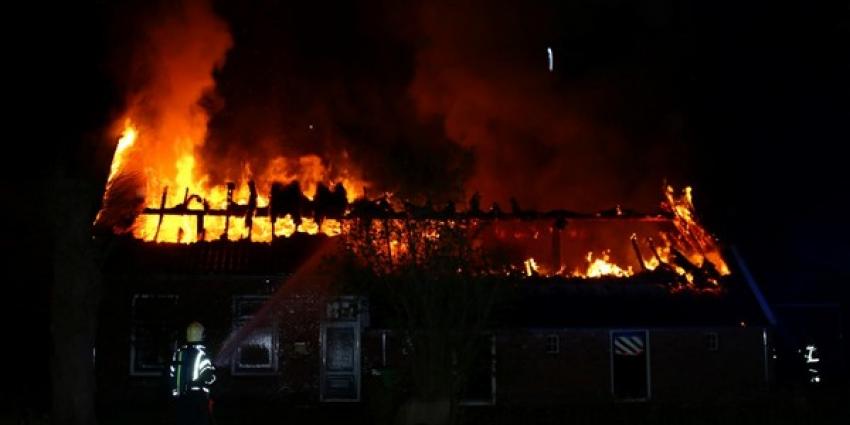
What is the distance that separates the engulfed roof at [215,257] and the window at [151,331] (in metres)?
0.76

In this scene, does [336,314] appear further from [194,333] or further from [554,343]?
[194,333]

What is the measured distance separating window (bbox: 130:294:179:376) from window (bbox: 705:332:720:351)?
508 inches

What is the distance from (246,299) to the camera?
73.4ft

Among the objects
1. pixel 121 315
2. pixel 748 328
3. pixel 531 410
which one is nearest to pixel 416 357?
pixel 531 410

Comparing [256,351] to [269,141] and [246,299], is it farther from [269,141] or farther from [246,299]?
[269,141]

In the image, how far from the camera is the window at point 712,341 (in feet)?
75.5

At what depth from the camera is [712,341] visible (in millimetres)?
23062

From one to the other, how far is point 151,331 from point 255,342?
2437 mm

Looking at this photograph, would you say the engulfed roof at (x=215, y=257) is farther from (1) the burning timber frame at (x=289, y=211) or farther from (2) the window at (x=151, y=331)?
(2) the window at (x=151, y=331)

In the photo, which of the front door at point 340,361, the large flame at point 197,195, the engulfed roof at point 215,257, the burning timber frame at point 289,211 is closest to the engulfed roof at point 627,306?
the burning timber frame at point 289,211

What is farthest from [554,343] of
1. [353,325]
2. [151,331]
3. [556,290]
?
[151,331]

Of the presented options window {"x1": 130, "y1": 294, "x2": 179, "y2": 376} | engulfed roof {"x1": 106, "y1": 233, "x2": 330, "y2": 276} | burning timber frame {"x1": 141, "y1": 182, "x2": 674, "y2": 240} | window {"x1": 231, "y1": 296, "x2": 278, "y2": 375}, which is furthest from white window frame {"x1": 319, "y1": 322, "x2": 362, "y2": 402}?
window {"x1": 130, "y1": 294, "x2": 179, "y2": 376}

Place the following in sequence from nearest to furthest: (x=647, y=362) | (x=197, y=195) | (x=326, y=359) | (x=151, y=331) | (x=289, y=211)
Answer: (x=151, y=331)
(x=326, y=359)
(x=647, y=362)
(x=289, y=211)
(x=197, y=195)

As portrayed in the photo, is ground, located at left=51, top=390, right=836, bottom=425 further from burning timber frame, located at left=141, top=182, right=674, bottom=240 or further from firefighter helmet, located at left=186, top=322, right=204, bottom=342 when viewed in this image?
firefighter helmet, located at left=186, top=322, right=204, bottom=342
